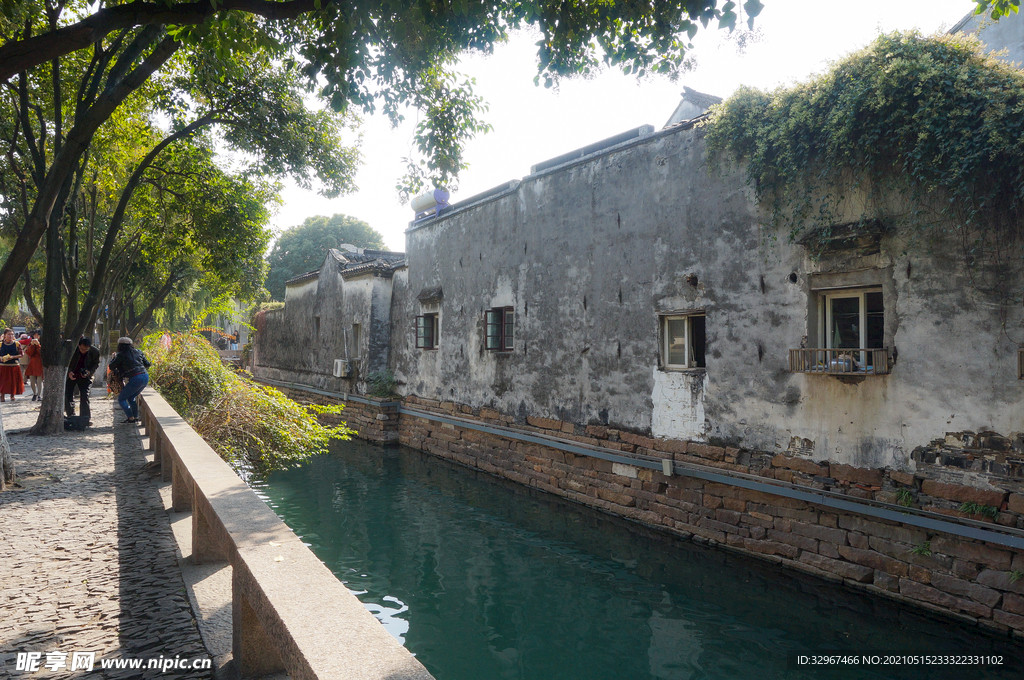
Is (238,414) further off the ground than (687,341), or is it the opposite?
(687,341)

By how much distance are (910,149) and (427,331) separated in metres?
10.0

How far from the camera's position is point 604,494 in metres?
8.20

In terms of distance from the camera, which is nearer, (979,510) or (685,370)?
(979,510)

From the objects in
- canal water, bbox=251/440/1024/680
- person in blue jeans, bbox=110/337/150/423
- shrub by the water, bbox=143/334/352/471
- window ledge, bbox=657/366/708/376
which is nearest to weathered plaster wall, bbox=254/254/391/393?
shrub by the water, bbox=143/334/352/471

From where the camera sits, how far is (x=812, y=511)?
5.83m

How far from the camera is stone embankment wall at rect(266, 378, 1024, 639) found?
4664 millimetres

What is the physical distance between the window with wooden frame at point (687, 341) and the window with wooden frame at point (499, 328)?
365cm

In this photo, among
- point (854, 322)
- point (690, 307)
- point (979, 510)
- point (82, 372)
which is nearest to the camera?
point (979, 510)

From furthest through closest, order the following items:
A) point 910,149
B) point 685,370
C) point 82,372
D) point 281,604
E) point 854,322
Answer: point 82,372, point 685,370, point 854,322, point 910,149, point 281,604

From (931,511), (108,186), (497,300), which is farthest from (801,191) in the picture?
(108,186)

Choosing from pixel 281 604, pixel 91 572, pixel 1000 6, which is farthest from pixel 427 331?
pixel 281 604

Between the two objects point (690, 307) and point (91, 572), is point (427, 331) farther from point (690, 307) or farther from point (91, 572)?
point (91, 572)

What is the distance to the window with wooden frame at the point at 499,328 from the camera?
35.0ft

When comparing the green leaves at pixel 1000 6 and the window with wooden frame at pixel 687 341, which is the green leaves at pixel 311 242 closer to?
the window with wooden frame at pixel 687 341
